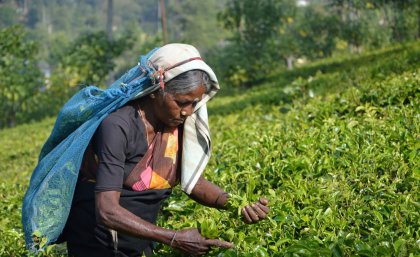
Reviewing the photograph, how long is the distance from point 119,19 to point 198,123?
9944 centimetres

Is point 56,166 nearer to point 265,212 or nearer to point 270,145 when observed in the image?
point 265,212

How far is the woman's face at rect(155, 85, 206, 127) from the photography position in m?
3.10

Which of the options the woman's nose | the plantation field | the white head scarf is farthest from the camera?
the white head scarf

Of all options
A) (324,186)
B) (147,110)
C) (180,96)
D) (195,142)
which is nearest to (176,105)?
(180,96)

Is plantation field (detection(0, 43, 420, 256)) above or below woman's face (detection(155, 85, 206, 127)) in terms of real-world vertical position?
below

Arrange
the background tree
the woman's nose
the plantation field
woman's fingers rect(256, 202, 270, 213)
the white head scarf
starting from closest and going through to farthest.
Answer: the plantation field, woman's fingers rect(256, 202, 270, 213), the woman's nose, the white head scarf, the background tree

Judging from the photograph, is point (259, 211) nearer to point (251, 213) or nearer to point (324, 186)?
point (251, 213)

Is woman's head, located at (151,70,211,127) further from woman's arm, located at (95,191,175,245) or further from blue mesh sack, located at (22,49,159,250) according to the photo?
woman's arm, located at (95,191,175,245)

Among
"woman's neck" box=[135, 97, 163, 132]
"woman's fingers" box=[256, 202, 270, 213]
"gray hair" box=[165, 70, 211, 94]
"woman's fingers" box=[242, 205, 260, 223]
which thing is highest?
"gray hair" box=[165, 70, 211, 94]

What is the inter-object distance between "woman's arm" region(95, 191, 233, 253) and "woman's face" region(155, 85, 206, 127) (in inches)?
18.0

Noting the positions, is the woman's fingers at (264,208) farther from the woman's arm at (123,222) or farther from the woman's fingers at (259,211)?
the woman's arm at (123,222)

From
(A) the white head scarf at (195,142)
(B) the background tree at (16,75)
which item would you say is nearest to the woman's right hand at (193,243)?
(A) the white head scarf at (195,142)

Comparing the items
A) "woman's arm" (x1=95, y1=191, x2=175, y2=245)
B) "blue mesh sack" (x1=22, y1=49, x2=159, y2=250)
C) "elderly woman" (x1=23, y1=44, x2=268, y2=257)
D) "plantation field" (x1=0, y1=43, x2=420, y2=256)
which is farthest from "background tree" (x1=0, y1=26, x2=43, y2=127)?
"woman's arm" (x1=95, y1=191, x2=175, y2=245)

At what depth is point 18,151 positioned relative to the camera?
12.0 meters
